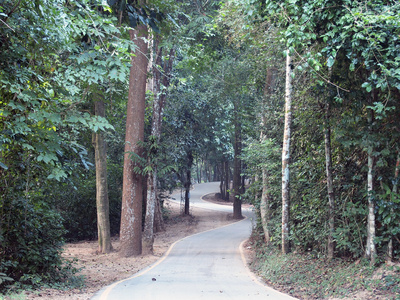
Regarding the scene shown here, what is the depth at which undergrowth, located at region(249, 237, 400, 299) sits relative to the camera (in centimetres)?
740

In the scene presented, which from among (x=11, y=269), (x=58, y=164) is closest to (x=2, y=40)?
(x=58, y=164)

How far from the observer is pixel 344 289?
7840mm

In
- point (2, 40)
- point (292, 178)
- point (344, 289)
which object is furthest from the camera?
point (292, 178)

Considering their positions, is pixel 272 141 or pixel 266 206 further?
pixel 266 206

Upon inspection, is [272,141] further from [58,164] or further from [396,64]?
[58,164]

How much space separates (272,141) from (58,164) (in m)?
8.21

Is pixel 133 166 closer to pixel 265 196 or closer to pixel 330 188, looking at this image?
pixel 265 196

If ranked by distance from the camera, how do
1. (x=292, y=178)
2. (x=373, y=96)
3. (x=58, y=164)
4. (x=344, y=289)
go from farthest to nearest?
(x=292, y=178)
(x=373, y=96)
(x=344, y=289)
(x=58, y=164)

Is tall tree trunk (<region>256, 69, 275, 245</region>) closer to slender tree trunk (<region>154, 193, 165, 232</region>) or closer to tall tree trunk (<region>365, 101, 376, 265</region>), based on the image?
tall tree trunk (<region>365, 101, 376, 265</region>)

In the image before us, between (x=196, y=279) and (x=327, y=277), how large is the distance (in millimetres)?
3482

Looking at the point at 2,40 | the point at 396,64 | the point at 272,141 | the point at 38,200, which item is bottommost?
the point at 38,200

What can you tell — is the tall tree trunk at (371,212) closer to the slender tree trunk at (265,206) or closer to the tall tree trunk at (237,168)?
the slender tree trunk at (265,206)

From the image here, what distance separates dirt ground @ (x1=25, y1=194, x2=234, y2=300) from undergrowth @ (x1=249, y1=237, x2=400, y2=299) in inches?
176

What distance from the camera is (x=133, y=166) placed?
567 inches
